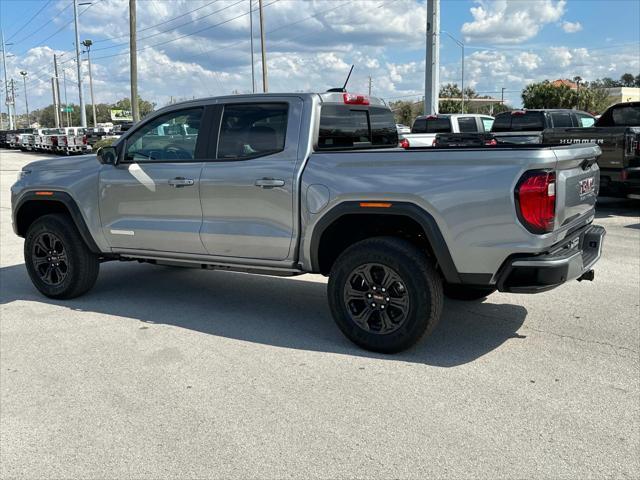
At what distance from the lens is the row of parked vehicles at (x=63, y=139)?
36.8m

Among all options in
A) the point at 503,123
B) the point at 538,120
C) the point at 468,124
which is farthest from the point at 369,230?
the point at 468,124

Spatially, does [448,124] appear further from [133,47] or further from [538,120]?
[133,47]

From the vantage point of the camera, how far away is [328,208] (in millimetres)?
4691

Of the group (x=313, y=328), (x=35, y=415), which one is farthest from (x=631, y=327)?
(x=35, y=415)

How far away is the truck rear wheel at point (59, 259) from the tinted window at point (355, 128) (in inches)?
108

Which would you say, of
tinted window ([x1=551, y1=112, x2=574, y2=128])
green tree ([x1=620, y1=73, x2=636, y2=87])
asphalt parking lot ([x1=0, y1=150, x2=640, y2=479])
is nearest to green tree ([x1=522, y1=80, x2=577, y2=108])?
green tree ([x1=620, y1=73, x2=636, y2=87])

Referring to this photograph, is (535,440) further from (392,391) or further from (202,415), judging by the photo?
(202,415)

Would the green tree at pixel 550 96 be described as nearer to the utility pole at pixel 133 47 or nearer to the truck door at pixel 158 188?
the utility pole at pixel 133 47

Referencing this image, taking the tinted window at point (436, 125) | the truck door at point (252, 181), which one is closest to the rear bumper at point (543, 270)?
the truck door at point (252, 181)

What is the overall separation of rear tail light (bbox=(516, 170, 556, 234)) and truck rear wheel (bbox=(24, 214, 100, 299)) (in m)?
4.20

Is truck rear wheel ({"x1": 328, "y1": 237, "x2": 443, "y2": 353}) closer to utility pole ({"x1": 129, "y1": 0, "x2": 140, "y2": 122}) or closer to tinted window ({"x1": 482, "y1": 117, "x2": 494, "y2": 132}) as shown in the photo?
tinted window ({"x1": 482, "y1": 117, "x2": 494, "y2": 132})

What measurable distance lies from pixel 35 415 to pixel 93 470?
844mm

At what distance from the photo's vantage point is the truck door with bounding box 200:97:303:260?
16.2ft

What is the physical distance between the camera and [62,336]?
5211 millimetres
